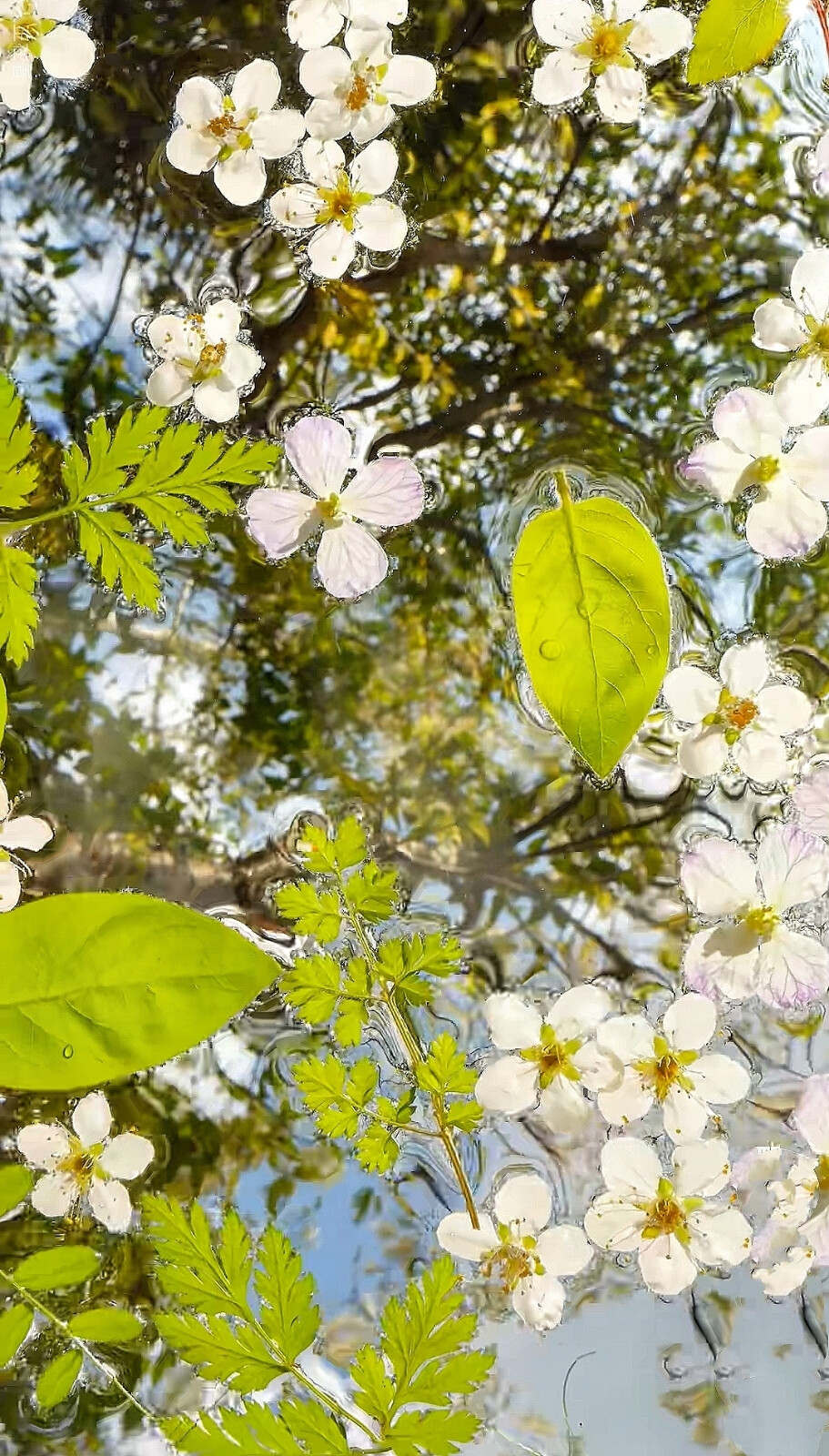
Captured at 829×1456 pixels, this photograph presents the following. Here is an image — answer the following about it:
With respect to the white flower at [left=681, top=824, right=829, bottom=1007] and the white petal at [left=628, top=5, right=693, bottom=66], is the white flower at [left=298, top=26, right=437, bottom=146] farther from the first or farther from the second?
the white flower at [left=681, top=824, right=829, bottom=1007]

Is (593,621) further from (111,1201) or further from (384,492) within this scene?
(111,1201)

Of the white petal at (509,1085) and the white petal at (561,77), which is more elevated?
the white petal at (561,77)

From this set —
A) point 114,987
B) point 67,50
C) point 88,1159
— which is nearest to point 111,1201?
point 88,1159

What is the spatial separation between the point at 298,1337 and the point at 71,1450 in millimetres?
203

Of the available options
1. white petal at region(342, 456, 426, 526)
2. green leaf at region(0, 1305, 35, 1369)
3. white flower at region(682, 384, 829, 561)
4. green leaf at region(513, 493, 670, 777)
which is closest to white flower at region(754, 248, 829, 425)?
white flower at region(682, 384, 829, 561)

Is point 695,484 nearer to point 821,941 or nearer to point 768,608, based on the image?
point 768,608

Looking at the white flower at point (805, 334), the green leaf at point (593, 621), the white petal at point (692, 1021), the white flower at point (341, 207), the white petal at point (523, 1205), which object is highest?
the white flower at point (341, 207)

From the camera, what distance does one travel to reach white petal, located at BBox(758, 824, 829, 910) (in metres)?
0.54

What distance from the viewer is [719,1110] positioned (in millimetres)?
574

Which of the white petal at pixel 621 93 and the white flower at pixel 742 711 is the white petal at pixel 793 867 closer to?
the white flower at pixel 742 711

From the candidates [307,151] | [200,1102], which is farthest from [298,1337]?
[307,151]

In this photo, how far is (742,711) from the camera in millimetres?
548

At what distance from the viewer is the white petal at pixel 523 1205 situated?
0.55 meters

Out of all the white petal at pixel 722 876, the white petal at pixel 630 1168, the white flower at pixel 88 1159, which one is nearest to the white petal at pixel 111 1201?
the white flower at pixel 88 1159
